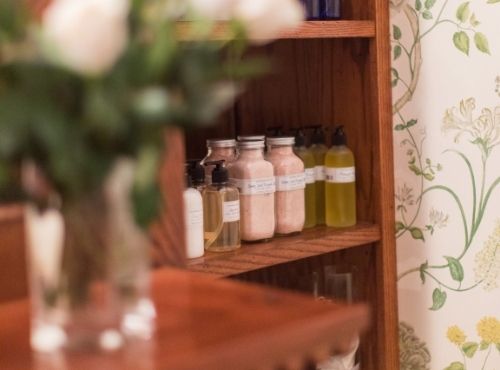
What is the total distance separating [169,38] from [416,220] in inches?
46.7

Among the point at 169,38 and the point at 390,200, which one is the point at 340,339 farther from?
the point at 390,200

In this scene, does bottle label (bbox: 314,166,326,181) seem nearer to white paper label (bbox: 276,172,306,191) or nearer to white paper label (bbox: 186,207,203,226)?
white paper label (bbox: 276,172,306,191)

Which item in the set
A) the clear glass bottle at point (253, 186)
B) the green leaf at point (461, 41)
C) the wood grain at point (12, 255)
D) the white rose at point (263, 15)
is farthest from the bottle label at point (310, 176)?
the white rose at point (263, 15)

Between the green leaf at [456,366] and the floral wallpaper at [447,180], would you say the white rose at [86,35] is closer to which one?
the floral wallpaper at [447,180]

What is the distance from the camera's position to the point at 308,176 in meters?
1.69

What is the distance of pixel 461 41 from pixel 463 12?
0.17 feet

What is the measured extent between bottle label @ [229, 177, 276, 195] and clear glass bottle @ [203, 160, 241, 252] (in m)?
0.02

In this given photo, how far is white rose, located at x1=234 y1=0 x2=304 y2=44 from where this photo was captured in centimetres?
59

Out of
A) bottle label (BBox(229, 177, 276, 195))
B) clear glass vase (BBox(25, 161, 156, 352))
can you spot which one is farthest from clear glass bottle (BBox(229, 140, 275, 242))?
clear glass vase (BBox(25, 161, 156, 352))

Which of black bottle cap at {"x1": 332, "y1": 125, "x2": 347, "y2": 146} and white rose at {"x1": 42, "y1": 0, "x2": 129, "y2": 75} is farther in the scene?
black bottle cap at {"x1": 332, "y1": 125, "x2": 347, "y2": 146}

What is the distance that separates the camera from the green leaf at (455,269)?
162 centimetres

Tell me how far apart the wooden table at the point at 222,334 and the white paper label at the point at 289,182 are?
0.90 m

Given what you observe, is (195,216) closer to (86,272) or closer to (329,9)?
(329,9)

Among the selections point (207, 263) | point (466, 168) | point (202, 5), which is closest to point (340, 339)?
point (202, 5)
